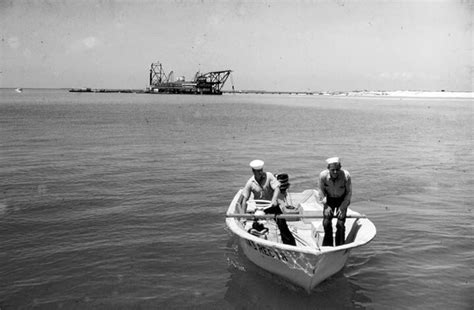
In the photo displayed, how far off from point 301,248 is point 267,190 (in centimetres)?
204

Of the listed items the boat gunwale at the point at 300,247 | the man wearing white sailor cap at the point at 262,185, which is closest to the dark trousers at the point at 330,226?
the boat gunwale at the point at 300,247

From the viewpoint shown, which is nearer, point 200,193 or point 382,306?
point 382,306

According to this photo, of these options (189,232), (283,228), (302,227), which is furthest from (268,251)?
A: (189,232)

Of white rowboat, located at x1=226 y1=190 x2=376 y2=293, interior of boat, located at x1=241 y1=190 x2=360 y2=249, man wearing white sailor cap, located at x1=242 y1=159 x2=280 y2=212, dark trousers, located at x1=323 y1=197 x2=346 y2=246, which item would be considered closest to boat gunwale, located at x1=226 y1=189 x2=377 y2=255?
white rowboat, located at x1=226 y1=190 x2=376 y2=293

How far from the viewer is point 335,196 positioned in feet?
29.0

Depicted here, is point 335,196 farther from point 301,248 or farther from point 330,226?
point 301,248

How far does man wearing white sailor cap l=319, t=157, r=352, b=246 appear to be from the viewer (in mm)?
8664

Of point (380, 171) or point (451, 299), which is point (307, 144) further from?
point (451, 299)

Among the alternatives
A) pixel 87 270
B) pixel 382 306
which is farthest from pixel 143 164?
pixel 382 306

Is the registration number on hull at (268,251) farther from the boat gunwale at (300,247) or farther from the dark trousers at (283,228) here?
the dark trousers at (283,228)

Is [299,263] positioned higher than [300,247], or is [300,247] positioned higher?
[300,247]

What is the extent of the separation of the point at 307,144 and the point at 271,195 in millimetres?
23410

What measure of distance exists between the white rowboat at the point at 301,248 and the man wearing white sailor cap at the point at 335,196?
27cm

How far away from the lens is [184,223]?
43.6ft
